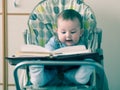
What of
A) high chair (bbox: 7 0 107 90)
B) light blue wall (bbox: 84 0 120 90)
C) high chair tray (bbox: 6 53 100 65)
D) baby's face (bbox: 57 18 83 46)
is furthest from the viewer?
light blue wall (bbox: 84 0 120 90)

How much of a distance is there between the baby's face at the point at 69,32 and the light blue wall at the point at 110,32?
439 mm

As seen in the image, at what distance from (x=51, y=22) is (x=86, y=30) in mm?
194

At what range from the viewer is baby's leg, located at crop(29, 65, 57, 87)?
1.36m

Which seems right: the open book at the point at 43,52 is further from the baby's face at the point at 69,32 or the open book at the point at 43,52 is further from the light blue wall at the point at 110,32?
the light blue wall at the point at 110,32

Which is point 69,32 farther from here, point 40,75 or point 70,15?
point 40,75

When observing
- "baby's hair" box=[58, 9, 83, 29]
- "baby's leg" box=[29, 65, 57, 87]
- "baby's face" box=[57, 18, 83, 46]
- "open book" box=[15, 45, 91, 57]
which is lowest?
"baby's leg" box=[29, 65, 57, 87]

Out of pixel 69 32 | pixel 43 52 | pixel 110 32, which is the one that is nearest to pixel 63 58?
pixel 43 52

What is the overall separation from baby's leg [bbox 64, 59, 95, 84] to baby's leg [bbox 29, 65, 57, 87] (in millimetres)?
74

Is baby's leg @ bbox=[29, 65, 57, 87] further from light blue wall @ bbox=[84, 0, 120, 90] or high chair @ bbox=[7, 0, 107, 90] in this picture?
light blue wall @ bbox=[84, 0, 120, 90]

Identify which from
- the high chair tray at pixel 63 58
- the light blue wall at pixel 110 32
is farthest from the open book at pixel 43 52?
the light blue wall at pixel 110 32

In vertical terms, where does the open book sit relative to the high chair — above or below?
below

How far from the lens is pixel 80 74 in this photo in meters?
1.38

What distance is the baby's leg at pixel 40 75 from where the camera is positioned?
1.36 metres

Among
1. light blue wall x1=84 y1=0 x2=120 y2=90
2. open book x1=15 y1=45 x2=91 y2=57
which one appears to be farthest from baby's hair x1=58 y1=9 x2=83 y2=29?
light blue wall x1=84 y1=0 x2=120 y2=90
